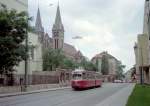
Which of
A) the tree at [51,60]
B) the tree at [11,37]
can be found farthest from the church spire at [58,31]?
the tree at [11,37]

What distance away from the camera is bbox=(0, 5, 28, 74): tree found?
1299 inches

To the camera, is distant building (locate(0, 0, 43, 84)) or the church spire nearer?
distant building (locate(0, 0, 43, 84))

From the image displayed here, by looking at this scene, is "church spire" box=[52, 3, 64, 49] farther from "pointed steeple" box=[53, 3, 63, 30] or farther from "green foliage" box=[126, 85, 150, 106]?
"green foliage" box=[126, 85, 150, 106]

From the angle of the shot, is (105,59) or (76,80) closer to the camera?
(76,80)

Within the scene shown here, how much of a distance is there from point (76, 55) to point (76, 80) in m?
139

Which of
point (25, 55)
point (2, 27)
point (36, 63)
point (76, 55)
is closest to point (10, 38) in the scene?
point (2, 27)

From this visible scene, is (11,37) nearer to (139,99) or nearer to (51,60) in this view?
(139,99)

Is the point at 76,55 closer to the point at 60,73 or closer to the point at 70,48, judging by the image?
the point at 70,48

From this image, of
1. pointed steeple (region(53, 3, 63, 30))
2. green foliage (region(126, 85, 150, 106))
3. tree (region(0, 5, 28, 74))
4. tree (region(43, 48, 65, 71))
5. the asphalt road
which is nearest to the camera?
green foliage (region(126, 85, 150, 106))

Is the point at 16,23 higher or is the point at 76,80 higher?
the point at 16,23

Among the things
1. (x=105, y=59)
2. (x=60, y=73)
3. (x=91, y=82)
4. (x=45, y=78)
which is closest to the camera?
(x=91, y=82)

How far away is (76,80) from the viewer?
5162cm

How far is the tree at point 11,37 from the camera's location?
33.0 m

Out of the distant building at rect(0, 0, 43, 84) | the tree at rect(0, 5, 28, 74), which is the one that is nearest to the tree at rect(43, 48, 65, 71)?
the distant building at rect(0, 0, 43, 84)
